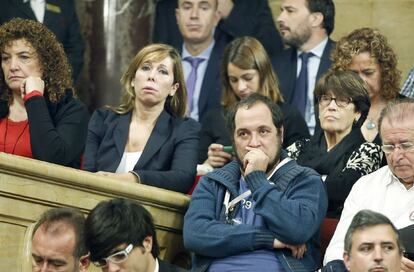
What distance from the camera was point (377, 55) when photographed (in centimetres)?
971

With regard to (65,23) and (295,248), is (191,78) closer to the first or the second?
(65,23)

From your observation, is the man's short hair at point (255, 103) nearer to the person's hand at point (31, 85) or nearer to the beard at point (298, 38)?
the person's hand at point (31, 85)

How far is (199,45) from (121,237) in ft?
→ 13.6

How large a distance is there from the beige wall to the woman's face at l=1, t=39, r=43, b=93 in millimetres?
3430

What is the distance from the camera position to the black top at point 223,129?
988 centimetres

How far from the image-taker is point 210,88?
11.3 metres

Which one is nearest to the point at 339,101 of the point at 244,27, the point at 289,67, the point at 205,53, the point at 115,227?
the point at 115,227

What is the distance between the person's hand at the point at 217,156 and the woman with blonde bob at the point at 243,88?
81 millimetres

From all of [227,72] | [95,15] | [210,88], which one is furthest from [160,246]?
[95,15]

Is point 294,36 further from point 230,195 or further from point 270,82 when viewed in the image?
point 230,195

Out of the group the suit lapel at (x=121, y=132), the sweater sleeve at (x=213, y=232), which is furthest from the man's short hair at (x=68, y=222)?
the suit lapel at (x=121, y=132)

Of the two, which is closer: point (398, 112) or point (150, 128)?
point (398, 112)

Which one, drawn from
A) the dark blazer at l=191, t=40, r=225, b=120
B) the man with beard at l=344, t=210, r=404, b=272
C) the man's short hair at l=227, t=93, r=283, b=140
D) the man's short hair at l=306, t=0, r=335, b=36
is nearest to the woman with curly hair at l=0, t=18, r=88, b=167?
the man's short hair at l=227, t=93, r=283, b=140

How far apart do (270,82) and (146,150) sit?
A: 1191mm
